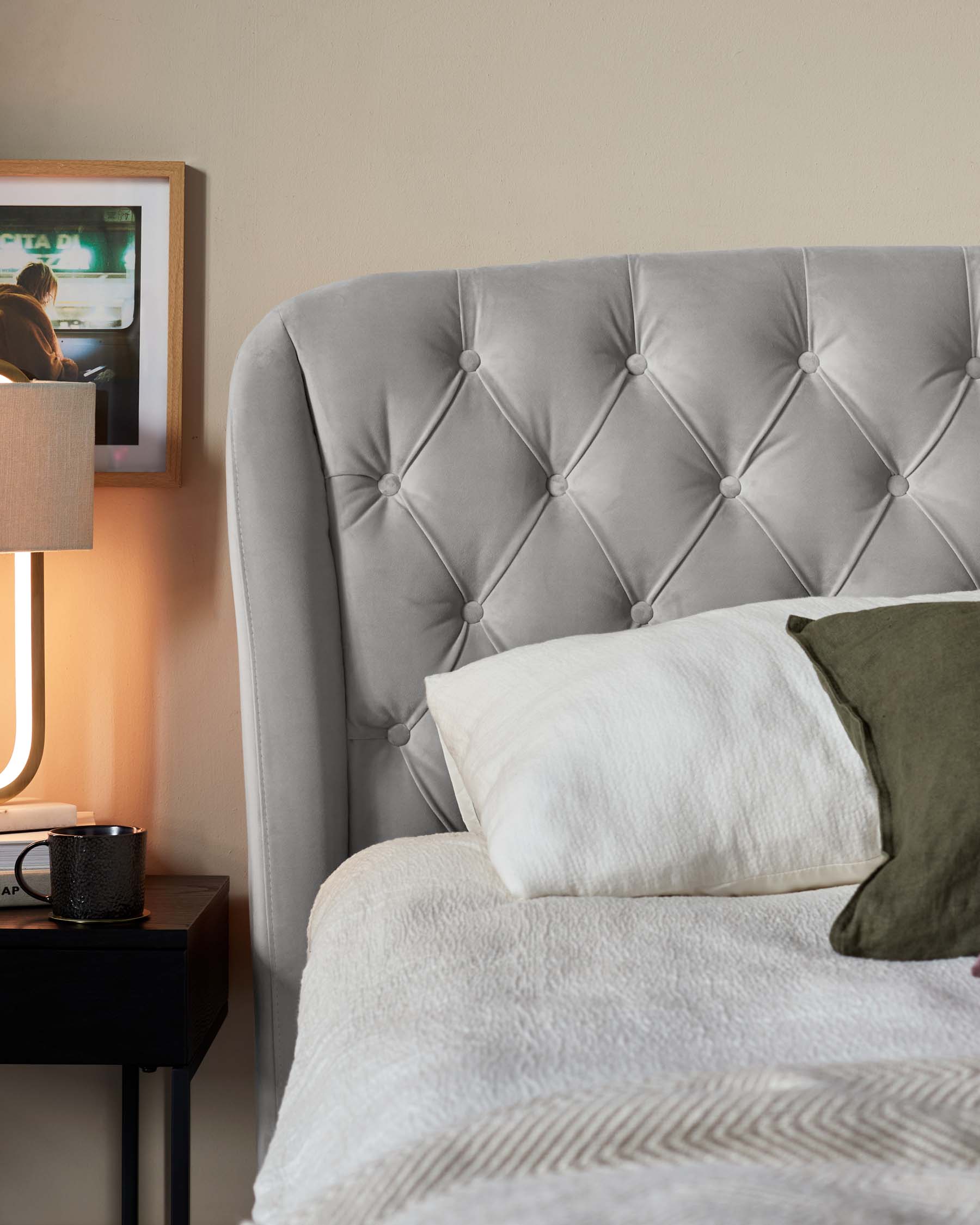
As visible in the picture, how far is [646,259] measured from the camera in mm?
1426

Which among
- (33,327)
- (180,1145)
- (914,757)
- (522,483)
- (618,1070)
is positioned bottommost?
(180,1145)

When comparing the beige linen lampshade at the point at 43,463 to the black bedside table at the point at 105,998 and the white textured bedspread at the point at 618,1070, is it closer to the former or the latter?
the black bedside table at the point at 105,998

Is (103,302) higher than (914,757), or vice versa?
(103,302)

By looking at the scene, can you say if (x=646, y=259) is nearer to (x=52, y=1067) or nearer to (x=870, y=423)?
(x=870, y=423)

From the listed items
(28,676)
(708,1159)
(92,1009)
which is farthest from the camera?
(28,676)

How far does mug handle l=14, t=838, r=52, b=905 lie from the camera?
126cm

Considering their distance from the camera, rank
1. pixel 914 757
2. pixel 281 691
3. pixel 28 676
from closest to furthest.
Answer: pixel 914 757 < pixel 281 691 < pixel 28 676

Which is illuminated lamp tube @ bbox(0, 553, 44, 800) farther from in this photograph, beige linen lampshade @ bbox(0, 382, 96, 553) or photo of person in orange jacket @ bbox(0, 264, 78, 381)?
photo of person in orange jacket @ bbox(0, 264, 78, 381)

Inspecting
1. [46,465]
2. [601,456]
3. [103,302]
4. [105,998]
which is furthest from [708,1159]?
[103,302]

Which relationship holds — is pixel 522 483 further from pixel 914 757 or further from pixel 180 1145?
pixel 180 1145

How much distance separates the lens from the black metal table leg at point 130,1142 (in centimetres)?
151

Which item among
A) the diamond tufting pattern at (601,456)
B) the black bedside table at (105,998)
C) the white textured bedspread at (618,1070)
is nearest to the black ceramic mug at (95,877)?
the black bedside table at (105,998)

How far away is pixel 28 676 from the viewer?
1454 millimetres

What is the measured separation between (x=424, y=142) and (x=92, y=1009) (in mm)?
1271
